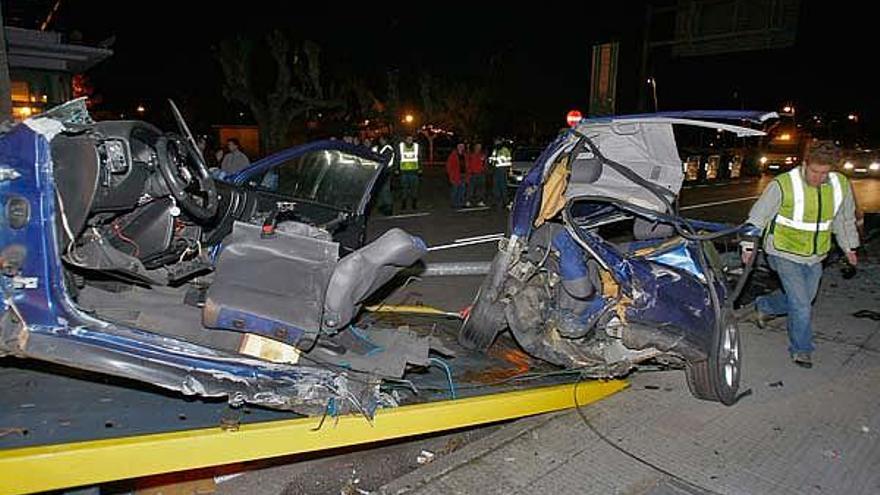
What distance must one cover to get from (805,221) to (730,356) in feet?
4.00

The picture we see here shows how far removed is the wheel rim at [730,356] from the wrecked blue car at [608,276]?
0.04 feet

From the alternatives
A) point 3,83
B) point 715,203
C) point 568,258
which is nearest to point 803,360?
point 568,258

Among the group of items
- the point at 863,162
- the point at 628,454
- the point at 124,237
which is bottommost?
the point at 628,454

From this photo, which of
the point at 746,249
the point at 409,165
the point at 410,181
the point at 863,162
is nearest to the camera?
the point at 746,249

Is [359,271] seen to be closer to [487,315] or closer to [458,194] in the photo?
[487,315]

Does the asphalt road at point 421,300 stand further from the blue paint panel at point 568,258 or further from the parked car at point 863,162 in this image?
the parked car at point 863,162

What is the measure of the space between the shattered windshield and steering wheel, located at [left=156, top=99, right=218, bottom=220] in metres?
1.89

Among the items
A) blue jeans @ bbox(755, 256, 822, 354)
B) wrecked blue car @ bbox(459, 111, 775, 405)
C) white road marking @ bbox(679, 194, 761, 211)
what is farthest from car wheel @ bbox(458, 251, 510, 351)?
white road marking @ bbox(679, 194, 761, 211)

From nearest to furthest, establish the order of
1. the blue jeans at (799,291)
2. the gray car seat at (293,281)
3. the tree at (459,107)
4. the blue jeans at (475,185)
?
the gray car seat at (293,281)
the blue jeans at (799,291)
the blue jeans at (475,185)
the tree at (459,107)

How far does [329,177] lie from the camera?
5.46 metres

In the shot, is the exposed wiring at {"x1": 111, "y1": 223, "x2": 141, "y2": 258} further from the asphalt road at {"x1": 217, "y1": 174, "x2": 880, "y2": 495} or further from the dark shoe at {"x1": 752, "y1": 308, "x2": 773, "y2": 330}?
the dark shoe at {"x1": 752, "y1": 308, "x2": 773, "y2": 330}

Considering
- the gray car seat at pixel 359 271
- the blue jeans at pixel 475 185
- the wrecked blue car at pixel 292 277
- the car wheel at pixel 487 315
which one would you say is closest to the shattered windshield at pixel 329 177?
the wrecked blue car at pixel 292 277

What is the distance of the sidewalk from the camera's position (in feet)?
10.2

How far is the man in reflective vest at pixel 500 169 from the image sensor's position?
14.8 m
